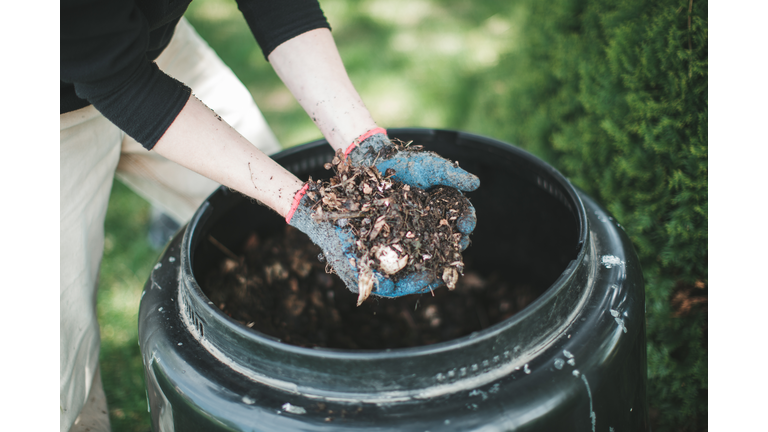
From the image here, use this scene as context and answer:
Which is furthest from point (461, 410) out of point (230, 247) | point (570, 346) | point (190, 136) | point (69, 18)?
point (69, 18)

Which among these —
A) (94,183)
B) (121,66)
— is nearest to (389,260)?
(121,66)

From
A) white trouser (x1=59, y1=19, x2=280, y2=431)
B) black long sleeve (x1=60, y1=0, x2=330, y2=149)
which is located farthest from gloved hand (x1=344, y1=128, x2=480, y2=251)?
white trouser (x1=59, y1=19, x2=280, y2=431)

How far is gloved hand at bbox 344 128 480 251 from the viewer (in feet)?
3.86

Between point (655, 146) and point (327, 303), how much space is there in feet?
3.97

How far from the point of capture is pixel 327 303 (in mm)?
1852

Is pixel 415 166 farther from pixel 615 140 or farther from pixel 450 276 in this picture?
pixel 615 140

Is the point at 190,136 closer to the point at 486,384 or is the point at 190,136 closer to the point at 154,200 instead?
the point at 486,384

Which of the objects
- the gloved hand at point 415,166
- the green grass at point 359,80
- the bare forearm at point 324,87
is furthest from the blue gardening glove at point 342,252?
the green grass at point 359,80

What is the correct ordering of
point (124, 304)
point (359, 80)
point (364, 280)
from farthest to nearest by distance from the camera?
1. point (359, 80)
2. point (124, 304)
3. point (364, 280)

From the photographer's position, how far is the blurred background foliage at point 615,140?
4.73ft

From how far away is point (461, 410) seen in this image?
85cm

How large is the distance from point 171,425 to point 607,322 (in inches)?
36.0

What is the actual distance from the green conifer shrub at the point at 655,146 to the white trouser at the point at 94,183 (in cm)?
120

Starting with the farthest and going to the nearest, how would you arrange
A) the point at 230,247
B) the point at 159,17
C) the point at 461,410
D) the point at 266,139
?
the point at 266,139, the point at 230,247, the point at 159,17, the point at 461,410
